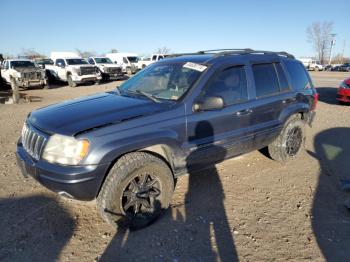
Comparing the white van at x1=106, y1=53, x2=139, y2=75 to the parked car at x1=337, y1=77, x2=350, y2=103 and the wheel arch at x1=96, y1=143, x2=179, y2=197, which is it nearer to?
the parked car at x1=337, y1=77, x2=350, y2=103

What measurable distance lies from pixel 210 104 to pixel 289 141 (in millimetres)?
2385

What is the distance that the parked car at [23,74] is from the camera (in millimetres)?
16578

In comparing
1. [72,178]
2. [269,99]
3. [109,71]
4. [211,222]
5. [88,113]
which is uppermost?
[88,113]

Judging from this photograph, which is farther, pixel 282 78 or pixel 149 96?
pixel 282 78

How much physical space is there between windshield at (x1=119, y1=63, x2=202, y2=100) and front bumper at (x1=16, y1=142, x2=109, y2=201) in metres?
1.32

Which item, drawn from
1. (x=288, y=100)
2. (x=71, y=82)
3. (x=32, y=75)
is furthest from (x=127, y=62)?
(x=288, y=100)

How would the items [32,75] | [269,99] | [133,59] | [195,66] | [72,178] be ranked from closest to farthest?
[72,178] → [195,66] → [269,99] → [32,75] → [133,59]

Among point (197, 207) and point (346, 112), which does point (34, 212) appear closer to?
point (197, 207)

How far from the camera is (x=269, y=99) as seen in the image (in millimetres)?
4285

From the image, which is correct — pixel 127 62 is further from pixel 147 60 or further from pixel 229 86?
pixel 229 86

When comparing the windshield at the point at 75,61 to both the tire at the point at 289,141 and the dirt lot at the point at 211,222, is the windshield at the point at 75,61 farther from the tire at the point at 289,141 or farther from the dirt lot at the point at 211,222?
the tire at the point at 289,141

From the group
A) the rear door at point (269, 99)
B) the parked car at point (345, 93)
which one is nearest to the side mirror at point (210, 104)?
the rear door at point (269, 99)

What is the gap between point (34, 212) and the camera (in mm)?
3420

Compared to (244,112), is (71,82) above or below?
below
